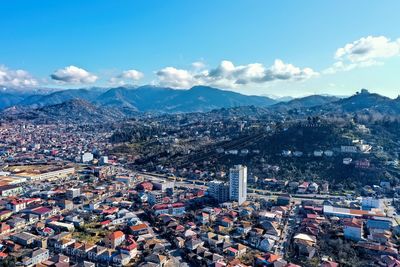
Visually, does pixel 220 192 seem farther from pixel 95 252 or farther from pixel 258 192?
pixel 95 252

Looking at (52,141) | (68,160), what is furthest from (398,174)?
(52,141)

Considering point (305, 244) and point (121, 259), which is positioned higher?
point (305, 244)

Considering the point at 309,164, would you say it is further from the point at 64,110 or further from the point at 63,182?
the point at 64,110

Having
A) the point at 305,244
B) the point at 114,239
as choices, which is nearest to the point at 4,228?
the point at 114,239

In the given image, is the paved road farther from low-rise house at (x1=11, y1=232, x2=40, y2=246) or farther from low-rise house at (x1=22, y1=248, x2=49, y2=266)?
low-rise house at (x1=22, y1=248, x2=49, y2=266)

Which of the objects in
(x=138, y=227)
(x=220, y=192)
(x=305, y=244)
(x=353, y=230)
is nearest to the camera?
(x=305, y=244)

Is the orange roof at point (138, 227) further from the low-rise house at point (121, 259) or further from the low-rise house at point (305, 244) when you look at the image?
the low-rise house at point (305, 244)

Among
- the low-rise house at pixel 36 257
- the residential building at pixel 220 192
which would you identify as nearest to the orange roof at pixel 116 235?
the low-rise house at pixel 36 257

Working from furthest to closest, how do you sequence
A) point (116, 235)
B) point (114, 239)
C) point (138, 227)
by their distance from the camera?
point (138, 227) → point (116, 235) → point (114, 239)

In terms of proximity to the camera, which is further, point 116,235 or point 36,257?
point 116,235
